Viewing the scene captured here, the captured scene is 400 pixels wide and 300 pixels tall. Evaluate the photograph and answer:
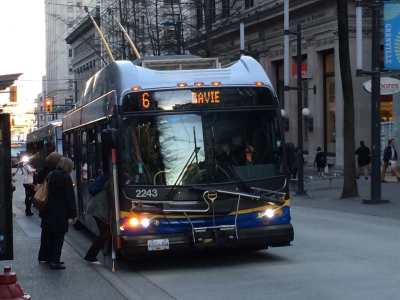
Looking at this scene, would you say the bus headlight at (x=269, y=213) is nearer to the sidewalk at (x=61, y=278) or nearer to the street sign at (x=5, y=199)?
the sidewalk at (x=61, y=278)

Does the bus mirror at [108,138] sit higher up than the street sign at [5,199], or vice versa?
the bus mirror at [108,138]

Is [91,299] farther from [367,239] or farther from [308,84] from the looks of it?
[308,84]

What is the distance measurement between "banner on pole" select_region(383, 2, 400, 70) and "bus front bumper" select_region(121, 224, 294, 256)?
12.3 metres

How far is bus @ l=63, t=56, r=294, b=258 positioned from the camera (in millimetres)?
9672

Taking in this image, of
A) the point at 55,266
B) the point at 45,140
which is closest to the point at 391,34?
the point at 55,266

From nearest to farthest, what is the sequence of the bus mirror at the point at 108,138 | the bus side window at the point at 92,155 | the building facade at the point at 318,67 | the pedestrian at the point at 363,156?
the bus mirror at the point at 108,138 → the bus side window at the point at 92,155 → the pedestrian at the point at 363,156 → the building facade at the point at 318,67

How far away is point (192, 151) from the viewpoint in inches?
386

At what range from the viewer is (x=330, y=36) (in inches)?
1368

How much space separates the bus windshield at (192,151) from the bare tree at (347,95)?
11890mm

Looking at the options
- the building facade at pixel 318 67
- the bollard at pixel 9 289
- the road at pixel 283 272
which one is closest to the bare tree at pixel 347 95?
the road at pixel 283 272

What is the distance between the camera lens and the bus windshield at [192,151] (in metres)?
9.76

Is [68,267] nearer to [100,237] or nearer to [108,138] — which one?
[100,237]

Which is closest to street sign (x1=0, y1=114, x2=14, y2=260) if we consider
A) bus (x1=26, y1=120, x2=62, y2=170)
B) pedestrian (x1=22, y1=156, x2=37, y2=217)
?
pedestrian (x1=22, y1=156, x2=37, y2=217)

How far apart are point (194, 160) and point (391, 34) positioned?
12628mm
